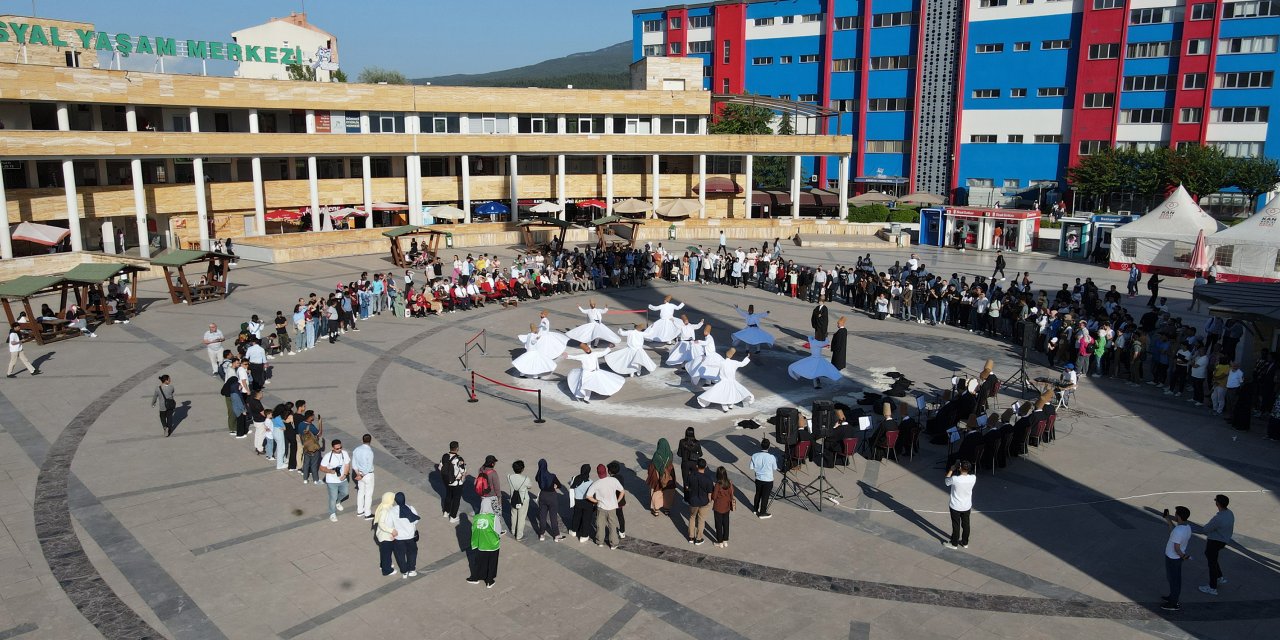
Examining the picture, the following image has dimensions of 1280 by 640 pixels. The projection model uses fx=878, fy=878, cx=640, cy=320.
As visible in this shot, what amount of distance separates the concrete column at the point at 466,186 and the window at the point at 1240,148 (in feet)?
164

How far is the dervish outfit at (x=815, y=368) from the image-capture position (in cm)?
1997

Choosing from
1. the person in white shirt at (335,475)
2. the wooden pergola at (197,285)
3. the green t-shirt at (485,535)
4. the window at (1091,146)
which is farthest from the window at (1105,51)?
the green t-shirt at (485,535)

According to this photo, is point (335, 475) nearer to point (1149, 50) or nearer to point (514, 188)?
point (514, 188)

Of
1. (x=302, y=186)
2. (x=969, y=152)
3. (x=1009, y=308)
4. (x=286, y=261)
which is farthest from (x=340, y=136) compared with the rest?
(x=969, y=152)

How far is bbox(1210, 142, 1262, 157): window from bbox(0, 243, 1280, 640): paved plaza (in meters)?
48.9

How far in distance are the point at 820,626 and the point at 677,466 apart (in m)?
5.46

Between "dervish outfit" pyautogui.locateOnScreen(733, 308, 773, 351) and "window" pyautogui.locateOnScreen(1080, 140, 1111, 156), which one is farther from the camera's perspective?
"window" pyautogui.locateOnScreen(1080, 140, 1111, 156)

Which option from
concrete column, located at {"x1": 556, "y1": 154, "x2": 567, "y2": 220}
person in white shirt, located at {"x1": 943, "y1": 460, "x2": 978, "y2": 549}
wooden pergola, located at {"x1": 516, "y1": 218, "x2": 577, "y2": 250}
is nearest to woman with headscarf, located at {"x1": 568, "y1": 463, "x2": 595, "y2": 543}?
person in white shirt, located at {"x1": 943, "y1": 460, "x2": 978, "y2": 549}

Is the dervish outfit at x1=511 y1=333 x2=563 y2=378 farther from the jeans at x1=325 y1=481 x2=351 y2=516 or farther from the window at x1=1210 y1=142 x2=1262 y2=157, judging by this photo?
the window at x1=1210 y1=142 x2=1262 y2=157

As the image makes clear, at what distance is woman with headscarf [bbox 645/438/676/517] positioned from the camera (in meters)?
13.5

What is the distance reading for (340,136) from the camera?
45.7m

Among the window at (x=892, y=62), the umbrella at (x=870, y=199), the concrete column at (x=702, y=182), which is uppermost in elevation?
the window at (x=892, y=62)

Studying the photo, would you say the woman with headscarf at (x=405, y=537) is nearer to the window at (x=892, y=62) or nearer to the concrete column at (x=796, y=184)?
the concrete column at (x=796, y=184)

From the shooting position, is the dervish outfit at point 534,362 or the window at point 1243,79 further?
A: the window at point 1243,79
